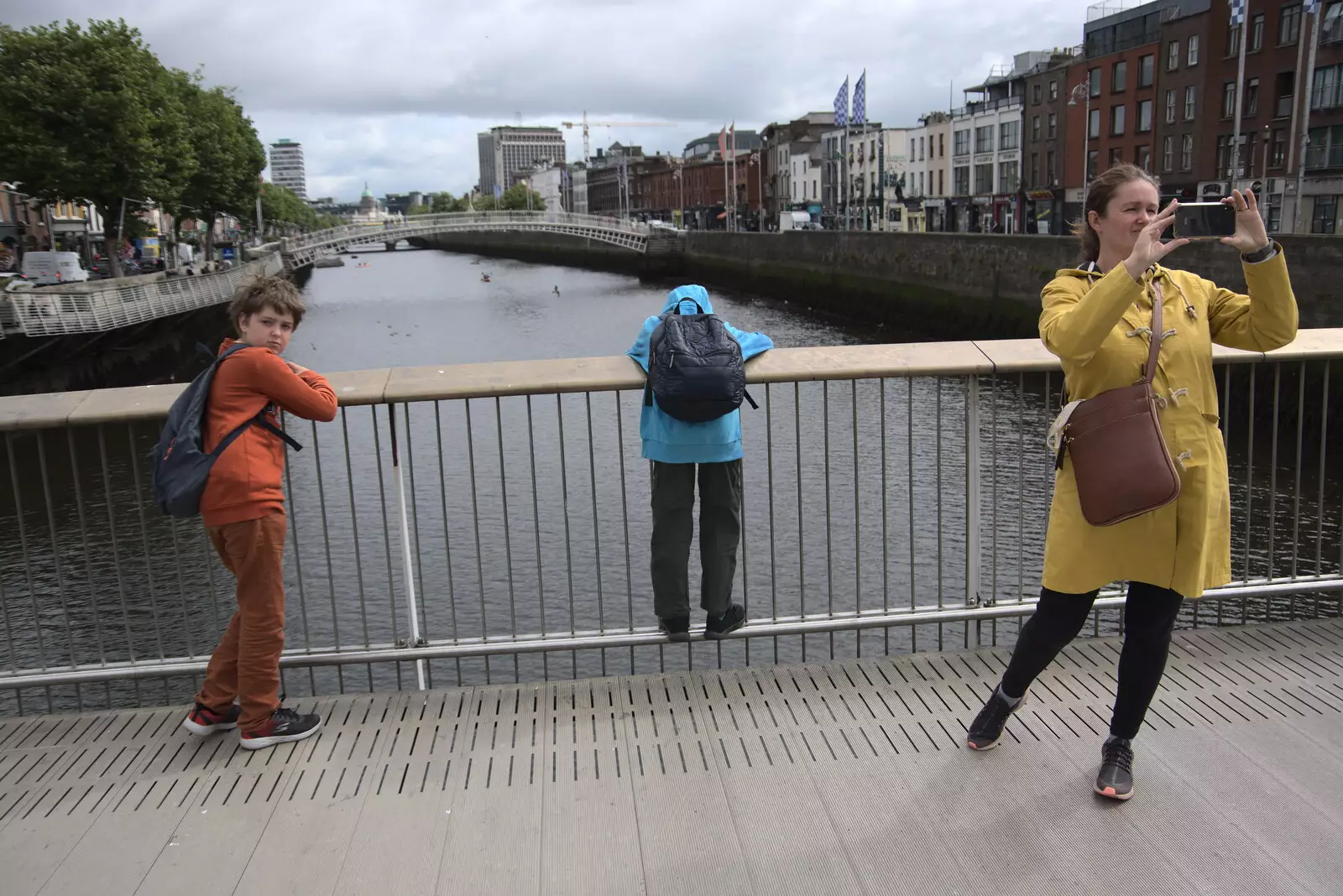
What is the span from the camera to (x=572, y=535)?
37.6ft

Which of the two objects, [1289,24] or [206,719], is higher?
[1289,24]

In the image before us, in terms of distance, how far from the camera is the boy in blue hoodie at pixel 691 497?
3309 millimetres

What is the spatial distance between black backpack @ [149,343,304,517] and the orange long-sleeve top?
1cm

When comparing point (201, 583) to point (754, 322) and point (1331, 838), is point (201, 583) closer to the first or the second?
point (1331, 838)

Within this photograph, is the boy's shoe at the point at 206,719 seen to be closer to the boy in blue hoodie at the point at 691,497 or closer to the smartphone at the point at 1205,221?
the boy in blue hoodie at the point at 691,497

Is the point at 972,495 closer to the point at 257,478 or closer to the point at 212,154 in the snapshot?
the point at 257,478

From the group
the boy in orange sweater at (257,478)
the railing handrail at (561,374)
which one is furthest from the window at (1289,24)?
the boy in orange sweater at (257,478)

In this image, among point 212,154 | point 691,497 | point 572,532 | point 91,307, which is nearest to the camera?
point 691,497

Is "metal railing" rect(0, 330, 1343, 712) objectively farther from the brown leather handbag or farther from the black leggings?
the brown leather handbag

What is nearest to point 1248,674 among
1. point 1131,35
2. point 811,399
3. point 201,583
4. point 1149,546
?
point 1149,546

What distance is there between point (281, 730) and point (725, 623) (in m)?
1.36

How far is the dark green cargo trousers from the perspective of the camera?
133 inches

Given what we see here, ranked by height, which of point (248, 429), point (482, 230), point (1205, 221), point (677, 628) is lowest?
point (677, 628)

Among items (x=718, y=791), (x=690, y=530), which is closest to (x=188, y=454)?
(x=690, y=530)
